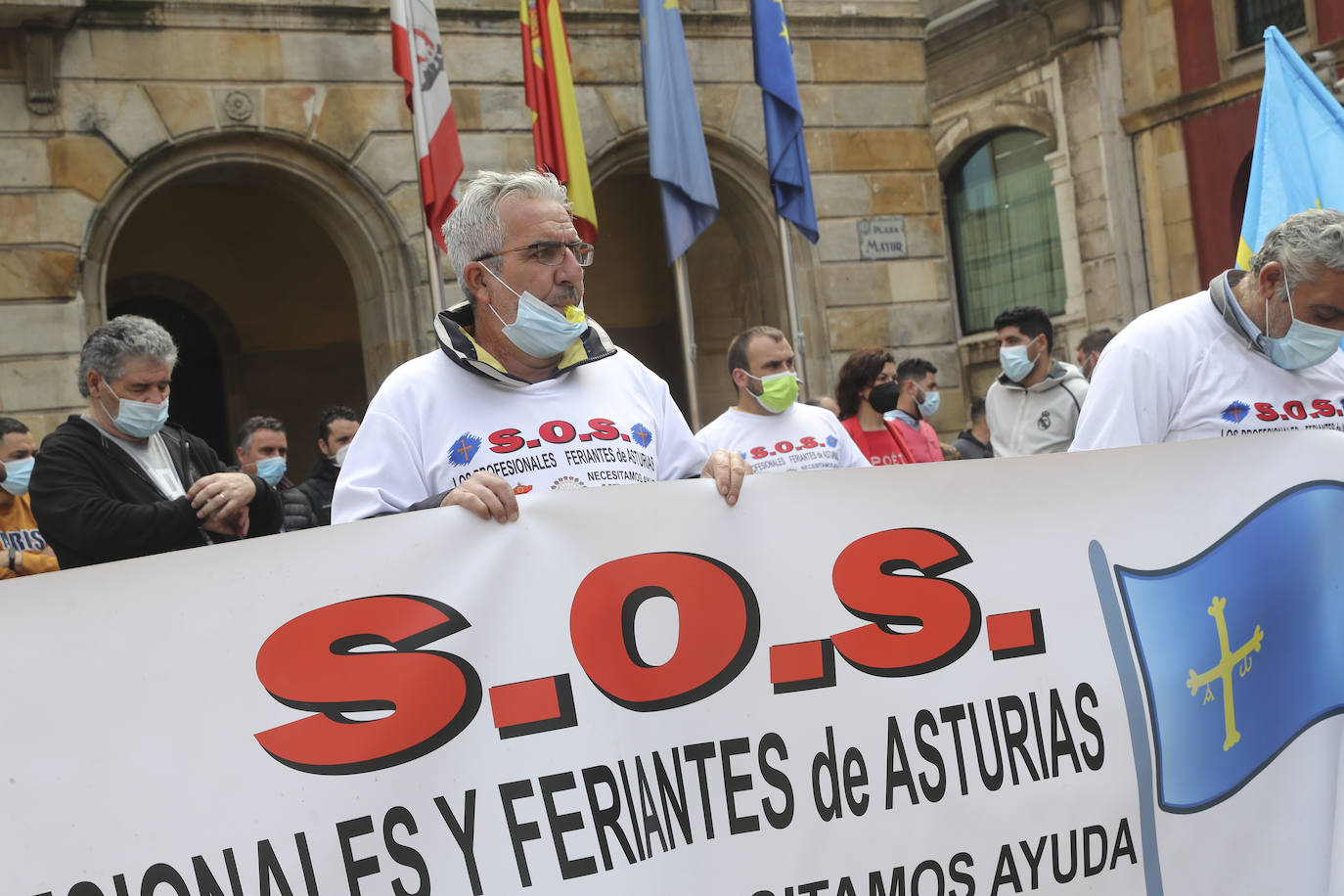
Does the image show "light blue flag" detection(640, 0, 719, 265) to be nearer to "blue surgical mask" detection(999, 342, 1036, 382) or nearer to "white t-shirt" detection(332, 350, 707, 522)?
"blue surgical mask" detection(999, 342, 1036, 382)

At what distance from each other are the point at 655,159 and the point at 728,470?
25.7 ft

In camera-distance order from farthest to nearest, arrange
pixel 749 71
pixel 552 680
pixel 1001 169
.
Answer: pixel 1001 169 < pixel 749 71 < pixel 552 680

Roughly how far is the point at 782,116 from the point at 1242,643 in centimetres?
808

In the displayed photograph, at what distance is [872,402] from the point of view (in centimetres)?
728

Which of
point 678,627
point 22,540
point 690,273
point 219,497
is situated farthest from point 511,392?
point 690,273

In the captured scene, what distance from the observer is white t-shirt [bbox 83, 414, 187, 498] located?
12.8 feet

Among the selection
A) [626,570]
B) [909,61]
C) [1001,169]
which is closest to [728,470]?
[626,570]

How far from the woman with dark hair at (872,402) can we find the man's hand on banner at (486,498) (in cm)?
448

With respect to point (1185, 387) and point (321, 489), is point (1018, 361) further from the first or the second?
point (321, 489)

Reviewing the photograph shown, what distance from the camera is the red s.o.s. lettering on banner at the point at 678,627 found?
9.02ft

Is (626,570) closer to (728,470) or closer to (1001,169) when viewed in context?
(728,470)

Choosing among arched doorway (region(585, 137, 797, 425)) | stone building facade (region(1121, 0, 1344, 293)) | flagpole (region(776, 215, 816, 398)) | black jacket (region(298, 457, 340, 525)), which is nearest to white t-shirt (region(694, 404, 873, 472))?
black jacket (region(298, 457, 340, 525))

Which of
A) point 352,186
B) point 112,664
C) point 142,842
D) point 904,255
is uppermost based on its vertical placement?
point 352,186

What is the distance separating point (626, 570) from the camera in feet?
9.31
